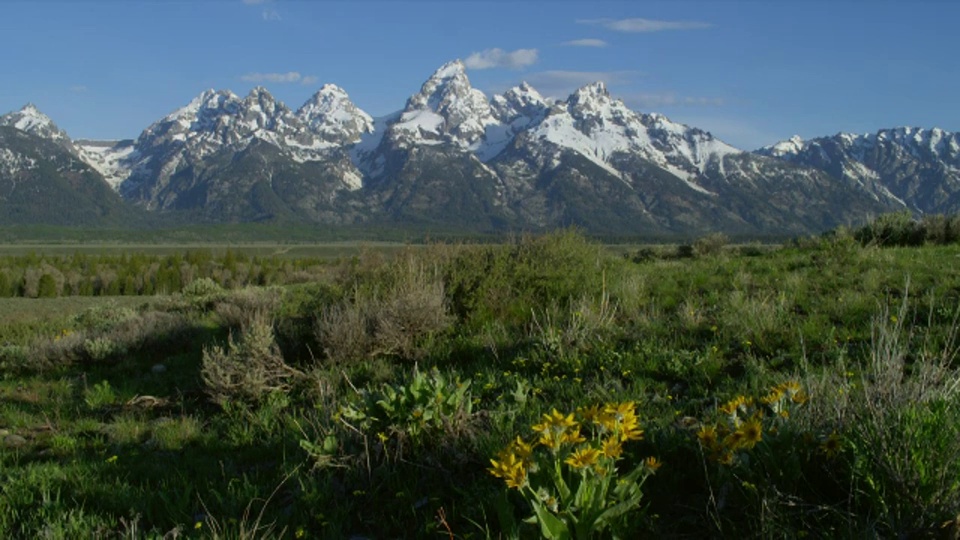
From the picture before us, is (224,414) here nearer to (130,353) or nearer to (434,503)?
(434,503)

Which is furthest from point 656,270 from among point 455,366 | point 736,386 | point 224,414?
point 224,414

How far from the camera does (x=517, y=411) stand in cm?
477

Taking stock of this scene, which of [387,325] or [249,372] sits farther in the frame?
[387,325]

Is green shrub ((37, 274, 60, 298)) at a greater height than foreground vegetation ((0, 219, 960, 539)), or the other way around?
foreground vegetation ((0, 219, 960, 539))

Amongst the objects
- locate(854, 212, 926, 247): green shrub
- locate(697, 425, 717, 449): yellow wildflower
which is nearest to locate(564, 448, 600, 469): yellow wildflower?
locate(697, 425, 717, 449): yellow wildflower

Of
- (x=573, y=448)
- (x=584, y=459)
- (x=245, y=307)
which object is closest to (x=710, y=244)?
(x=245, y=307)

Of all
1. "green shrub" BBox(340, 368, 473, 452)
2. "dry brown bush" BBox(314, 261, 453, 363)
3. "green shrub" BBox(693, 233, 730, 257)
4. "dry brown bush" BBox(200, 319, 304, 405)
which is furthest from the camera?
"green shrub" BBox(693, 233, 730, 257)

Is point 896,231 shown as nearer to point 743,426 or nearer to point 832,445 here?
point 832,445

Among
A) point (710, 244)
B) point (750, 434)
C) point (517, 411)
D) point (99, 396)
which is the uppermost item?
point (710, 244)

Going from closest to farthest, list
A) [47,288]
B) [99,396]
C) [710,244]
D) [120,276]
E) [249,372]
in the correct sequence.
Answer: [249,372] → [99,396] → [710,244] → [47,288] → [120,276]

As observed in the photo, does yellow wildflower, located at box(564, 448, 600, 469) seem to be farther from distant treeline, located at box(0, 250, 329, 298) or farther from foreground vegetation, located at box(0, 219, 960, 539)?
distant treeline, located at box(0, 250, 329, 298)

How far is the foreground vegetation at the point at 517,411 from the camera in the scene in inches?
123

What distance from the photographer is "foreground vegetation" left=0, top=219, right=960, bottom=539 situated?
10.3 ft

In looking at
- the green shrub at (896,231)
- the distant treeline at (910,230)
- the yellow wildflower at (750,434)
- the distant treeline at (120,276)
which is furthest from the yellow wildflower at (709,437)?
the distant treeline at (120,276)
